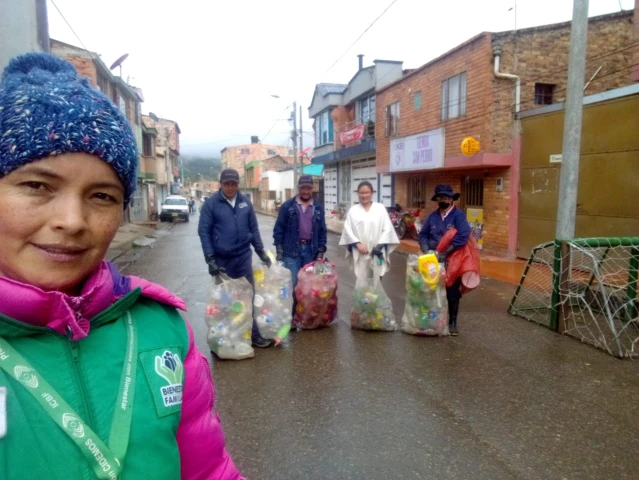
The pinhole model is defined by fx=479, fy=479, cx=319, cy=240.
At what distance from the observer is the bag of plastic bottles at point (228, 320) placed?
16.1ft

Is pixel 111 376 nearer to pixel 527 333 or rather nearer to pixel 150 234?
pixel 527 333

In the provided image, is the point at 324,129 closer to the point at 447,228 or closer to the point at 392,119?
the point at 392,119

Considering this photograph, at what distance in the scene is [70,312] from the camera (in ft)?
3.33

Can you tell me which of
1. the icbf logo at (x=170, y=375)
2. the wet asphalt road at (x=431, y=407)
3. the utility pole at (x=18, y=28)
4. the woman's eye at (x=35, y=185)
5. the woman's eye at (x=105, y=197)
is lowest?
the wet asphalt road at (x=431, y=407)

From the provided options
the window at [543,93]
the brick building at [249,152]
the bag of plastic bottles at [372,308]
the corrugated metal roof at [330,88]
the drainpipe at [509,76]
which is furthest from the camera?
the brick building at [249,152]

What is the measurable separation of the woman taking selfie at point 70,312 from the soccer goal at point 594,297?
5393 mm

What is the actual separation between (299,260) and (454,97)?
1009cm

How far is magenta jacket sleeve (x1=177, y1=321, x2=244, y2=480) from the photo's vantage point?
1192 millimetres

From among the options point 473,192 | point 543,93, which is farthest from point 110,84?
point 543,93

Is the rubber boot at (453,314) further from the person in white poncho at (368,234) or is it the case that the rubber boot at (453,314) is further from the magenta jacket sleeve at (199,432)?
the magenta jacket sleeve at (199,432)

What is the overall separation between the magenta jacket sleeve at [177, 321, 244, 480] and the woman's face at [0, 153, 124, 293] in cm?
38

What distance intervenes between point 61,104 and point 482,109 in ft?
42.1

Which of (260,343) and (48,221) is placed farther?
(260,343)

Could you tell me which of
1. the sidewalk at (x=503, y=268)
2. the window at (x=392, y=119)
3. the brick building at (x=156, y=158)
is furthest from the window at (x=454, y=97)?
the brick building at (x=156, y=158)
